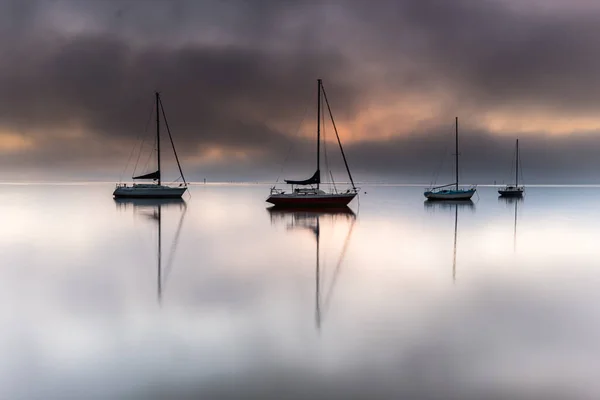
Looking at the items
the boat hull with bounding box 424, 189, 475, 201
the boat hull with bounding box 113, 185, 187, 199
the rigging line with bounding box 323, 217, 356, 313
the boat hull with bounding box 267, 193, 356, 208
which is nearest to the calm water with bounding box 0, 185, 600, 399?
the rigging line with bounding box 323, 217, 356, 313

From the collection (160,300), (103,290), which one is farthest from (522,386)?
(103,290)

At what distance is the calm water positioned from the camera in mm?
5551

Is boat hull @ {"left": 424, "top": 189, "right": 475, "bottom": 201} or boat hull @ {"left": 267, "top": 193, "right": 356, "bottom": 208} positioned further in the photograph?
boat hull @ {"left": 424, "top": 189, "right": 475, "bottom": 201}

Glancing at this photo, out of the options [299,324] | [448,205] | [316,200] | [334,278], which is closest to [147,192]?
[316,200]

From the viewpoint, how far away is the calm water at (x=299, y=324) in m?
5.55

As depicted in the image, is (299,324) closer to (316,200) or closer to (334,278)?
(334,278)

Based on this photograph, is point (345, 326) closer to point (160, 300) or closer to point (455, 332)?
point (455, 332)

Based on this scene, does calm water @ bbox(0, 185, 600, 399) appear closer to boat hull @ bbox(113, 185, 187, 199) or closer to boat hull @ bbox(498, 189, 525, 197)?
boat hull @ bbox(113, 185, 187, 199)

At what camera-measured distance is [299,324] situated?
7.82 m

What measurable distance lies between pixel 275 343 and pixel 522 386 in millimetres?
3564

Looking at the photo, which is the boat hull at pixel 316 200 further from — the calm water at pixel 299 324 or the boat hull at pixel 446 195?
the boat hull at pixel 446 195

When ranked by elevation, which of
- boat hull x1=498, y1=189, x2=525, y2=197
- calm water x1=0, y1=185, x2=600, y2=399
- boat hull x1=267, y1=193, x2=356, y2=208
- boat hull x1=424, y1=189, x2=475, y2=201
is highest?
boat hull x1=498, y1=189, x2=525, y2=197

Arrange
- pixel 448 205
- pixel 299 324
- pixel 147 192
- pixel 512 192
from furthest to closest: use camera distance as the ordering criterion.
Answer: pixel 512 192, pixel 147 192, pixel 448 205, pixel 299 324

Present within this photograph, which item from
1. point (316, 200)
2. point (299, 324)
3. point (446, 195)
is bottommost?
point (299, 324)
